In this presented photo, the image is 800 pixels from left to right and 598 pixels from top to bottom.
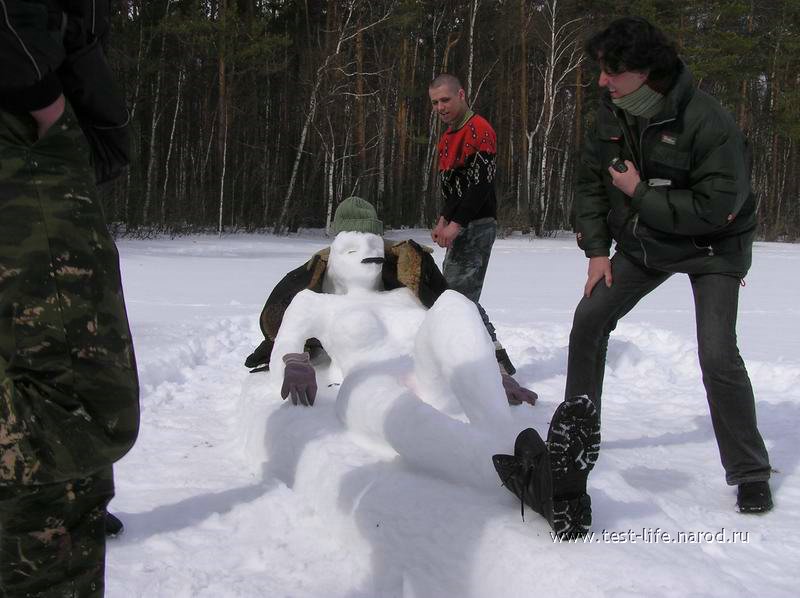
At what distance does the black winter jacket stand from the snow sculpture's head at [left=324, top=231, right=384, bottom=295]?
203 centimetres

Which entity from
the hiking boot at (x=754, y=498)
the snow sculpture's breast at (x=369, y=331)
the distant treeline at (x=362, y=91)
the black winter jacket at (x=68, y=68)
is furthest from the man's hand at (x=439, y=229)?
the distant treeline at (x=362, y=91)

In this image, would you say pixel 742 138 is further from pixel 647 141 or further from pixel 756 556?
pixel 756 556

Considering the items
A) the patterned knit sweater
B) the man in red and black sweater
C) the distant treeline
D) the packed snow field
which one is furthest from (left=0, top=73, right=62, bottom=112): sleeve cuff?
the distant treeline

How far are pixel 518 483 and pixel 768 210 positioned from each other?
2926 cm

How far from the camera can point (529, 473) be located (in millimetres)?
2094

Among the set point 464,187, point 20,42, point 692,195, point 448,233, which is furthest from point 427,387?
point 20,42

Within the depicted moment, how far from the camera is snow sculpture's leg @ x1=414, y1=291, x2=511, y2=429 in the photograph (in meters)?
2.46

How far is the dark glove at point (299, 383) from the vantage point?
321 cm

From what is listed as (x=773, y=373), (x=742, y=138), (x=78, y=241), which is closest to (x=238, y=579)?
(x=78, y=241)

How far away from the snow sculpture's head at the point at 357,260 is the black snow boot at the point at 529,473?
1.65 m

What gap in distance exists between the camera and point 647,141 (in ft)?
9.05

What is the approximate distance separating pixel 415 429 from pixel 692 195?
1342 mm

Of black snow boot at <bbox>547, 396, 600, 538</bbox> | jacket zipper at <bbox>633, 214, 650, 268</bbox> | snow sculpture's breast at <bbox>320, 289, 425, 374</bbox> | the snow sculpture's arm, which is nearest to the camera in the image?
black snow boot at <bbox>547, 396, 600, 538</bbox>

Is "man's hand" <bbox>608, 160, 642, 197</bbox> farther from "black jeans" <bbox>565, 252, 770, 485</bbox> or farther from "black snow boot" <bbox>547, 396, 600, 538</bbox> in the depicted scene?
"black snow boot" <bbox>547, 396, 600, 538</bbox>
